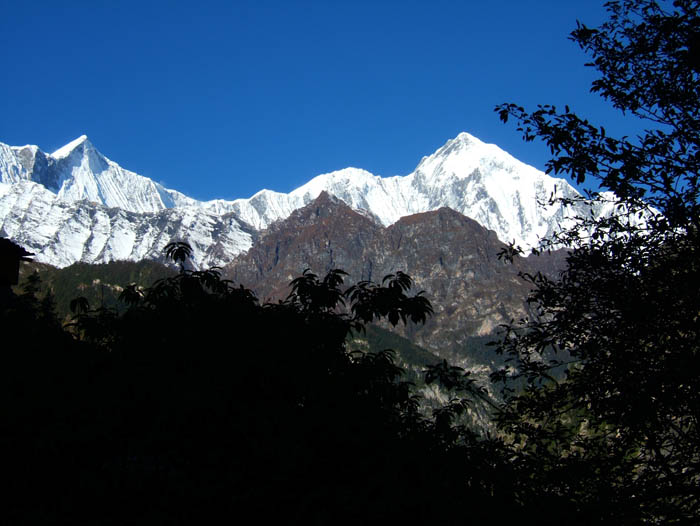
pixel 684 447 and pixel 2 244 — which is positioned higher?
pixel 2 244

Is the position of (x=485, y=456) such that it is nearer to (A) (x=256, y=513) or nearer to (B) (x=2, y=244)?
(A) (x=256, y=513)

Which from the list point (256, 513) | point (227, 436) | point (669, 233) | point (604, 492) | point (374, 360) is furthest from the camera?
point (374, 360)

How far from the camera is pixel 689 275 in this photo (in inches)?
393

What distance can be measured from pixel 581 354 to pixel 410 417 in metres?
3.31

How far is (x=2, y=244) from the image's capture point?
32.3 meters

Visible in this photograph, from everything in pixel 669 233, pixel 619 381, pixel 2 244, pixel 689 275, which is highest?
pixel 2 244

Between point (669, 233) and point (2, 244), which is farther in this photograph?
point (2, 244)

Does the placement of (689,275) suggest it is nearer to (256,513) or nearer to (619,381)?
(619,381)

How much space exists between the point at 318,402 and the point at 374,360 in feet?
8.64

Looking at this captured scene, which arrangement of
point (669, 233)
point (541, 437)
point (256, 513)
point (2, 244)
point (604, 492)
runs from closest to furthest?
point (256, 513), point (604, 492), point (669, 233), point (541, 437), point (2, 244)

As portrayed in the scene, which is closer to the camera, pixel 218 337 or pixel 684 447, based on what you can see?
pixel 684 447

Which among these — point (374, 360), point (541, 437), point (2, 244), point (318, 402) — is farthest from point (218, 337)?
point (2, 244)

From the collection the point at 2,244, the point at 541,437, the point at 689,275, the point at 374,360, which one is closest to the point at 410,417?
the point at 374,360

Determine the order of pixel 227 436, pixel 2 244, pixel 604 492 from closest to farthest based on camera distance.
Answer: pixel 227 436, pixel 604 492, pixel 2 244
